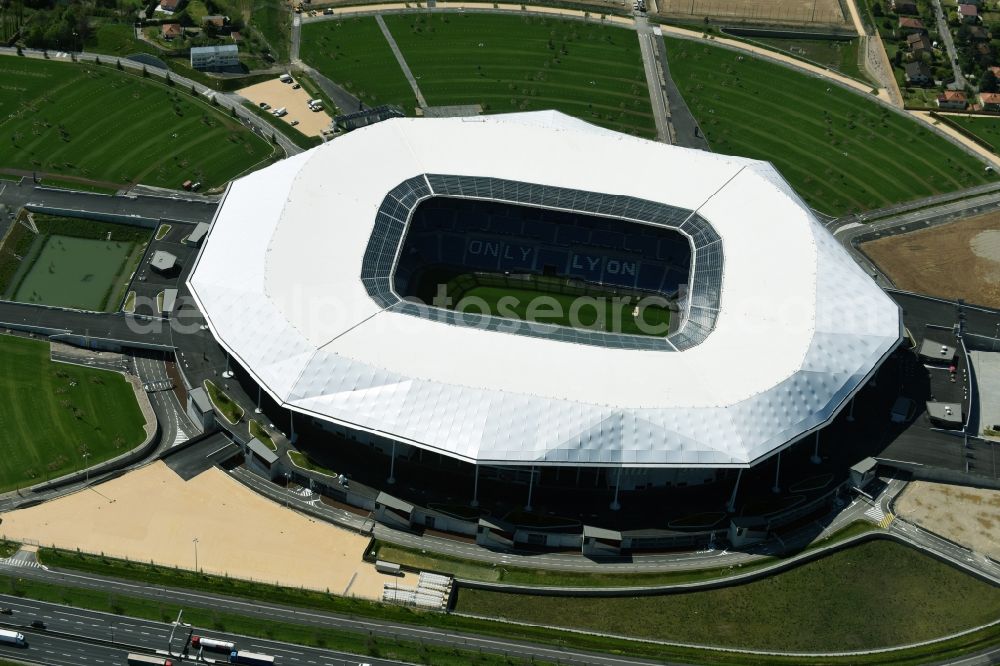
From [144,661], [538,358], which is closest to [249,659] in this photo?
[144,661]

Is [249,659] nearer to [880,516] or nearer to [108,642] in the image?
[108,642]

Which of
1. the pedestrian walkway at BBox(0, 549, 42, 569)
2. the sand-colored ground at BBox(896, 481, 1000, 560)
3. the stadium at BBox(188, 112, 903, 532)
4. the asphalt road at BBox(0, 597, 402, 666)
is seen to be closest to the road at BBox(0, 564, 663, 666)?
the asphalt road at BBox(0, 597, 402, 666)

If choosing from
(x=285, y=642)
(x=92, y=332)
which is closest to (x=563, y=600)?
(x=285, y=642)

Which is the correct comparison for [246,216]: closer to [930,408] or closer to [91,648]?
[91,648]

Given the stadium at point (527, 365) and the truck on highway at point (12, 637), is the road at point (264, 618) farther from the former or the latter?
the stadium at point (527, 365)

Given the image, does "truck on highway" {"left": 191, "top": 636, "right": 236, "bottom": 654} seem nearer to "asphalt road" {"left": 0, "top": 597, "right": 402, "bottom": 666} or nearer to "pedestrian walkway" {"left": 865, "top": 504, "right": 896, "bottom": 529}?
"asphalt road" {"left": 0, "top": 597, "right": 402, "bottom": 666}

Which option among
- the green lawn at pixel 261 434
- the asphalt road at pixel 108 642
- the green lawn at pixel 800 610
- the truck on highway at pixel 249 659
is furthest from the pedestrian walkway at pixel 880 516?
the green lawn at pixel 261 434
